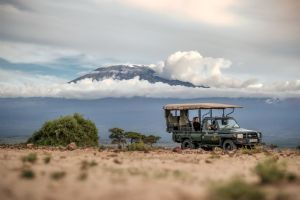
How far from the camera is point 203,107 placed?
3020cm

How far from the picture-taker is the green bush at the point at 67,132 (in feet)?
110

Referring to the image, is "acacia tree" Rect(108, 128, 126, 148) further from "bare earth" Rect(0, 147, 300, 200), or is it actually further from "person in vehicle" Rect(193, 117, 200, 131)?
"bare earth" Rect(0, 147, 300, 200)

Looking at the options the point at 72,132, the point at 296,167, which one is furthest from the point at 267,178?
the point at 72,132

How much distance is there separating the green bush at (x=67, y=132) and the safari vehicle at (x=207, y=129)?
614cm

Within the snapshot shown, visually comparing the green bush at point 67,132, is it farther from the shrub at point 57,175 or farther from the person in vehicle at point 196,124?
the shrub at point 57,175

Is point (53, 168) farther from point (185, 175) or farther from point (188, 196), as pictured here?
point (188, 196)

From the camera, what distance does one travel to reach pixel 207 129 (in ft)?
97.6

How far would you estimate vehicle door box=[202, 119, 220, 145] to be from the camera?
28875 mm

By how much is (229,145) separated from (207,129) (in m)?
2.02

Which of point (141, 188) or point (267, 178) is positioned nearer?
point (141, 188)

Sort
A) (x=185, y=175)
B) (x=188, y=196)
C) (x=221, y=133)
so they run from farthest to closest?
(x=221, y=133), (x=185, y=175), (x=188, y=196)

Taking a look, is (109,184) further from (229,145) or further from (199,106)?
(199,106)

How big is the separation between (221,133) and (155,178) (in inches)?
658

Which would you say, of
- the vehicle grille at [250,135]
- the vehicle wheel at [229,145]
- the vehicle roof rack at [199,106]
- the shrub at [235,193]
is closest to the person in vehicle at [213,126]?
the vehicle roof rack at [199,106]
